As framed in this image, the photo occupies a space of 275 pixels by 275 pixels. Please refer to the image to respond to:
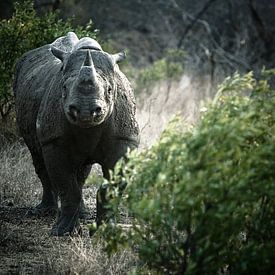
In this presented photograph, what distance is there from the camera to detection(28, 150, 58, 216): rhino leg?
Answer: 768cm

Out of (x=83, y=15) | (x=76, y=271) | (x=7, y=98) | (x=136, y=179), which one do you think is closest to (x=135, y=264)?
(x=76, y=271)

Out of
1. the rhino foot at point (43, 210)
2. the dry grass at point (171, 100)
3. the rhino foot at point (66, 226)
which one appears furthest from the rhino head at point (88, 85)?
the dry grass at point (171, 100)

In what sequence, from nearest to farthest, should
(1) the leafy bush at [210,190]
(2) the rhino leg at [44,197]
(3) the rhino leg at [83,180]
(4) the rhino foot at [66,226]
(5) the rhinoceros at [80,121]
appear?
(1) the leafy bush at [210,190]
(5) the rhinoceros at [80,121]
(4) the rhino foot at [66,226]
(3) the rhino leg at [83,180]
(2) the rhino leg at [44,197]

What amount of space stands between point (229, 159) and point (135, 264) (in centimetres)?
155

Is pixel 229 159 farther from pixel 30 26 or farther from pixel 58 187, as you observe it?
pixel 30 26

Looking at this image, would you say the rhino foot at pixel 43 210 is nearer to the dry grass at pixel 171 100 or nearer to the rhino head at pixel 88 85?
the rhino head at pixel 88 85

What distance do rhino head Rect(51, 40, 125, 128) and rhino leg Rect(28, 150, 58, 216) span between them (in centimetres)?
184

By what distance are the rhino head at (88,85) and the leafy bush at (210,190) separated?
90 centimetres

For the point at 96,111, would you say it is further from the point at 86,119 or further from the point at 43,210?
the point at 43,210

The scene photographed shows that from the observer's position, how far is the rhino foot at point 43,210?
7566mm

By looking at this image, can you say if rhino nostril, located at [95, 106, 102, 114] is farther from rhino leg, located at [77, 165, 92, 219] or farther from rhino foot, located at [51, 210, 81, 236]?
rhino leg, located at [77, 165, 92, 219]

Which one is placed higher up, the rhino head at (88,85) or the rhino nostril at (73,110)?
the rhino head at (88,85)

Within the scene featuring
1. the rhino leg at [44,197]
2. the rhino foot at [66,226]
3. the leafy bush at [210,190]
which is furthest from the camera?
the rhino leg at [44,197]

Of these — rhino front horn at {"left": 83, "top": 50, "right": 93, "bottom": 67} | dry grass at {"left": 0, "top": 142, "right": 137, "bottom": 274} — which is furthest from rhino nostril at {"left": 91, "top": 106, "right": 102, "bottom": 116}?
dry grass at {"left": 0, "top": 142, "right": 137, "bottom": 274}
